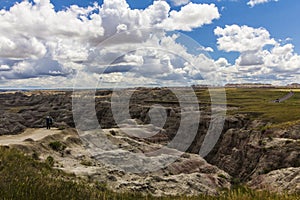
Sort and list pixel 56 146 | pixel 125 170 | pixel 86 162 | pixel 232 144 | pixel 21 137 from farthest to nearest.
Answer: pixel 232 144
pixel 21 137
pixel 56 146
pixel 86 162
pixel 125 170

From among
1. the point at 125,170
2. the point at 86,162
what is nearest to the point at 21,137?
the point at 86,162

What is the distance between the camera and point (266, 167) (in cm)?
4244

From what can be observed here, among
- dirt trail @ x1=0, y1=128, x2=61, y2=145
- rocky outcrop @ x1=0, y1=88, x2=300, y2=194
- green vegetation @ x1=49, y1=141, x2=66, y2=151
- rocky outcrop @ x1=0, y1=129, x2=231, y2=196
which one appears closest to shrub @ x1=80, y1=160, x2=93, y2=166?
rocky outcrop @ x1=0, y1=129, x2=231, y2=196

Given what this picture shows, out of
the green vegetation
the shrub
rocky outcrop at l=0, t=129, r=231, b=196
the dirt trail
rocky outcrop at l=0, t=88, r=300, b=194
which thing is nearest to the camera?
rocky outcrop at l=0, t=129, r=231, b=196

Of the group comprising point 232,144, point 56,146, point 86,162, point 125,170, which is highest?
point 56,146

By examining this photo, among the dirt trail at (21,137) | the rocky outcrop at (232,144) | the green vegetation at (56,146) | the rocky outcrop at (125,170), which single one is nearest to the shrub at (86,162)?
the rocky outcrop at (125,170)

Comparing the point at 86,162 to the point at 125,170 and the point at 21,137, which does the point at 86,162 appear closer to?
the point at 125,170

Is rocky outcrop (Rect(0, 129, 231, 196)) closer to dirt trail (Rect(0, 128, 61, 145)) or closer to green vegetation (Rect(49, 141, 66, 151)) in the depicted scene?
green vegetation (Rect(49, 141, 66, 151))

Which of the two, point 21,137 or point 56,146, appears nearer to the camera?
point 56,146

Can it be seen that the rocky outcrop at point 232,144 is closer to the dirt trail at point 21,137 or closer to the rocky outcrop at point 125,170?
the rocky outcrop at point 125,170

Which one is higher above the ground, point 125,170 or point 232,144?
point 125,170

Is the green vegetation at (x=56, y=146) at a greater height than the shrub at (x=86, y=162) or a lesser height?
greater

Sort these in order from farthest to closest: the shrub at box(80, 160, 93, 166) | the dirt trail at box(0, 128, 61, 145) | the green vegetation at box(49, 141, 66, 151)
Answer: the dirt trail at box(0, 128, 61, 145) → the green vegetation at box(49, 141, 66, 151) → the shrub at box(80, 160, 93, 166)

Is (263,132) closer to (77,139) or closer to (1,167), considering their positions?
(77,139)
